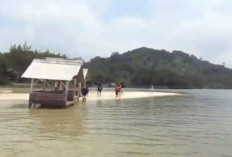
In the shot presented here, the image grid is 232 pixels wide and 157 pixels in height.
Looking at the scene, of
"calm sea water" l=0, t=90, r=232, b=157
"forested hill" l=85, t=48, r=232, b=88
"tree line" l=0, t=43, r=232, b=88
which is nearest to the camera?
"calm sea water" l=0, t=90, r=232, b=157

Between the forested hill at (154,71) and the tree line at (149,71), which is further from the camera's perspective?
the forested hill at (154,71)

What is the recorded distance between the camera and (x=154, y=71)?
15438cm

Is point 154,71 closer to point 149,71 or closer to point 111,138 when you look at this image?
point 149,71

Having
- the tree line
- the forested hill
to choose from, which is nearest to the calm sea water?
the tree line

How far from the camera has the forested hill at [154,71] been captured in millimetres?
152625

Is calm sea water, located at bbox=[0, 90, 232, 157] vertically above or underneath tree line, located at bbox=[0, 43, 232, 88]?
underneath

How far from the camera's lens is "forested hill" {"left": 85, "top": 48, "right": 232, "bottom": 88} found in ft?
501

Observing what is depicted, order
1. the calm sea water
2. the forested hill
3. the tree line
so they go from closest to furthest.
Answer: the calm sea water
the tree line
the forested hill

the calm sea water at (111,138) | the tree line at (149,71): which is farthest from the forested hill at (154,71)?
the calm sea water at (111,138)

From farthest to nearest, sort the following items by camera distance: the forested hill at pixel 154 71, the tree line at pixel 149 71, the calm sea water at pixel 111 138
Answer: the forested hill at pixel 154 71 < the tree line at pixel 149 71 < the calm sea water at pixel 111 138

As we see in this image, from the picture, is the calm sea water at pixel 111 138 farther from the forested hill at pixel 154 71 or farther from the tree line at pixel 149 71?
the forested hill at pixel 154 71

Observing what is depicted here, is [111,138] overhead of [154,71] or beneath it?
beneath

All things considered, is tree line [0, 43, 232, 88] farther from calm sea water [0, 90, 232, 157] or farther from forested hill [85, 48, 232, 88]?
calm sea water [0, 90, 232, 157]

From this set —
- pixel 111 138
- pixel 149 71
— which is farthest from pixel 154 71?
pixel 111 138
